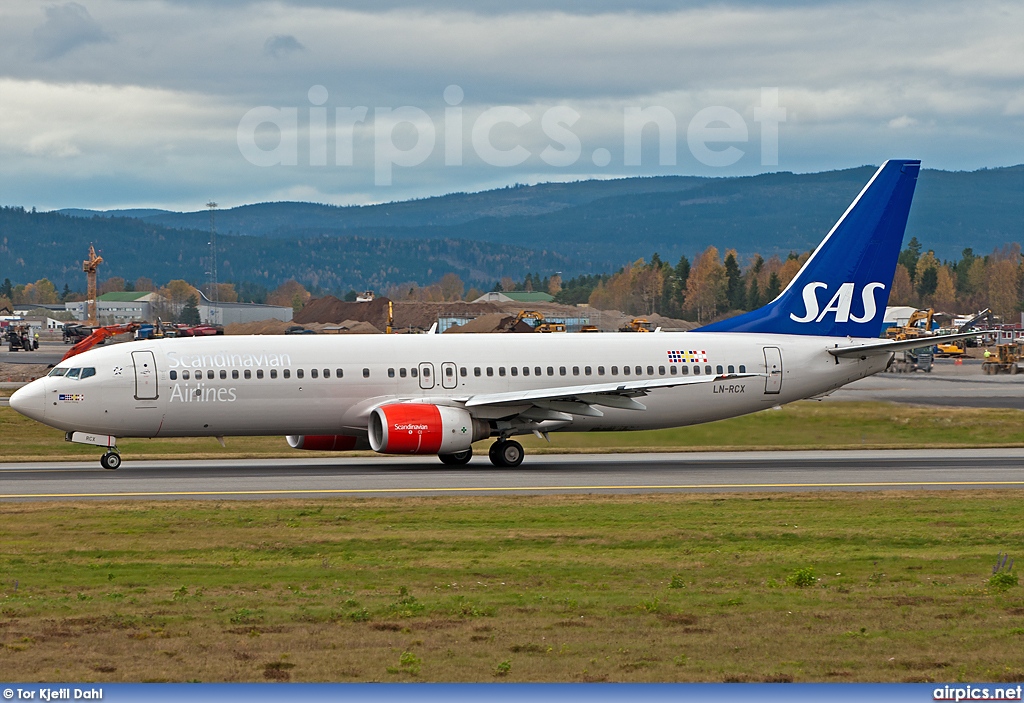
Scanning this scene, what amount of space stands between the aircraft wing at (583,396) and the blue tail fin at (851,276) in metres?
5.64

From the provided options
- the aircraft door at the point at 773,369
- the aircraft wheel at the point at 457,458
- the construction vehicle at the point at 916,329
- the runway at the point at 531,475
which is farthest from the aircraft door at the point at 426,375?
the construction vehicle at the point at 916,329

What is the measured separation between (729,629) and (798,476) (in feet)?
67.6

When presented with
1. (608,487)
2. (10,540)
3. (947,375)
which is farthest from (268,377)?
(947,375)

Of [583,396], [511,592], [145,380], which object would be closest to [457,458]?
[583,396]

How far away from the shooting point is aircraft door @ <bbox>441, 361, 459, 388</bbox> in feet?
133

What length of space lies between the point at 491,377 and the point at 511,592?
73.3 ft

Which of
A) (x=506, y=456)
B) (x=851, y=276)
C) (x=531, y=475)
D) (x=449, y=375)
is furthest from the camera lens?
(x=851, y=276)

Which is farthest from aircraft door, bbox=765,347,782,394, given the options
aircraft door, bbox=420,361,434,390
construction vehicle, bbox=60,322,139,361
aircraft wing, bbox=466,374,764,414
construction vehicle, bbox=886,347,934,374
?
construction vehicle, bbox=60,322,139,361

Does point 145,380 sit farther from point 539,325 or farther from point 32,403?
point 539,325

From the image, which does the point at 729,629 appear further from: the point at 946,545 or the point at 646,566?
the point at 946,545

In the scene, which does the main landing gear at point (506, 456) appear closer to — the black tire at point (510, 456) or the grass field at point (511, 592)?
the black tire at point (510, 456)

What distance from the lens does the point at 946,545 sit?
23141 mm

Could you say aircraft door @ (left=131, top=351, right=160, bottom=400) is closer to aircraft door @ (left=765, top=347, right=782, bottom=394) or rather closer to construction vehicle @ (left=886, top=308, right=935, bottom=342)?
aircraft door @ (left=765, top=347, right=782, bottom=394)

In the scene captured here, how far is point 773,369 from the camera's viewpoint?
43.3 metres
